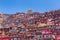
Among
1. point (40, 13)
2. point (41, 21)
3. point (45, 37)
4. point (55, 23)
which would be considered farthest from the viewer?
point (40, 13)

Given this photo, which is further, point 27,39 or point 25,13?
point 25,13

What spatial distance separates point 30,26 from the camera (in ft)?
30.9

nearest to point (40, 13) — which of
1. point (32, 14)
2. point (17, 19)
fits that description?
point (32, 14)

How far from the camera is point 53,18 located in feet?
32.3

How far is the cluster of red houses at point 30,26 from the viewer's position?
8.11m

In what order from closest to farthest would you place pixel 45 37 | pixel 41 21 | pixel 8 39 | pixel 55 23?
pixel 45 37 → pixel 8 39 → pixel 55 23 → pixel 41 21

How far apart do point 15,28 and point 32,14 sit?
1.86 meters

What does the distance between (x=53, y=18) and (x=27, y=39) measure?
2024mm

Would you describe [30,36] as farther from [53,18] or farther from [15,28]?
[53,18]

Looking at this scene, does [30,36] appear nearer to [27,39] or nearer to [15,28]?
[27,39]

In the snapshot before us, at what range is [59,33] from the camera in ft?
26.4

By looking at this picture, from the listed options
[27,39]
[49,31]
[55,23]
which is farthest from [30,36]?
[55,23]

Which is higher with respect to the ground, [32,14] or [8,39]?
[32,14]

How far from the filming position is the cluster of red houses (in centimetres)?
811
